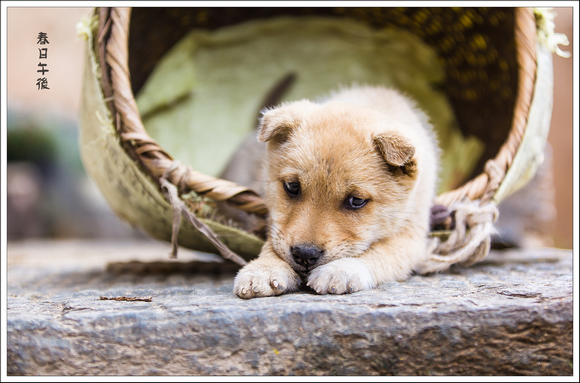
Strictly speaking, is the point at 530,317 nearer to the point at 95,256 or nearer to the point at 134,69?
the point at 134,69

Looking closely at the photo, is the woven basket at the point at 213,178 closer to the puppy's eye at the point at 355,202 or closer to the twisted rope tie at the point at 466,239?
the twisted rope tie at the point at 466,239

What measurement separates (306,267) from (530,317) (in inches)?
39.8

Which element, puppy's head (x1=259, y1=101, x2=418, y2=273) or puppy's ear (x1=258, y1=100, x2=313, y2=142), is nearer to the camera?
puppy's head (x1=259, y1=101, x2=418, y2=273)

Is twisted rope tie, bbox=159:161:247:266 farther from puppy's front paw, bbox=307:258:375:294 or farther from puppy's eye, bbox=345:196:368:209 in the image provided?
puppy's eye, bbox=345:196:368:209

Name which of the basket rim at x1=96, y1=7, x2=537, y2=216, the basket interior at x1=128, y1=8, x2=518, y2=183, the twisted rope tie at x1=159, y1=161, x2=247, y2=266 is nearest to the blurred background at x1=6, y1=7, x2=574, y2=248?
the basket interior at x1=128, y1=8, x2=518, y2=183

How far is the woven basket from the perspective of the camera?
8.38ft

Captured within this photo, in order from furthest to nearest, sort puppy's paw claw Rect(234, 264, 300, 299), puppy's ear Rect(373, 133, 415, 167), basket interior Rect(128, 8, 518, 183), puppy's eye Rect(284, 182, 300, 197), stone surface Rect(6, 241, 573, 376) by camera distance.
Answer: basket interior Rect(128, 8, 518, 183), puppy's eye Rect(284, 182, 300, 197), puppy's ear Rect(373, 133, 415, 167), puppy's paw claw Rect(234, 264, 300, 299), stone surface Rect(6, 241, 573, 376)

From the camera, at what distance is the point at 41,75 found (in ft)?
10.2

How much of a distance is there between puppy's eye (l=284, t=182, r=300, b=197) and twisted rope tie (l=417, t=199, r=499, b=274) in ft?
2.90

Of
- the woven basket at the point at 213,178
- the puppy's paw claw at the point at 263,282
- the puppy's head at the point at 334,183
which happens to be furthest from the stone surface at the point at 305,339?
the woven basket at the point at 213,178

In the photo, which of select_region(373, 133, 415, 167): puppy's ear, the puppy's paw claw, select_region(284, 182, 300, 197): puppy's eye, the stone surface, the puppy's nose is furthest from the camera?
select_region(284, 182, 300, 197): puppy's eye

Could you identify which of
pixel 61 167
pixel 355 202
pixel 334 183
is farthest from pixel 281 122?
pixel 61 167

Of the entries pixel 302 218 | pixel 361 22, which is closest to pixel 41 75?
pixel 302 218

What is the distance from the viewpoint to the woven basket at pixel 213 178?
2.55 m
